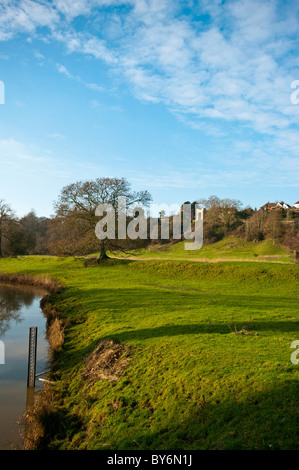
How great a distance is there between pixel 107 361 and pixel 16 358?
275 inches

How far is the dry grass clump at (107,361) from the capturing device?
10.1 m

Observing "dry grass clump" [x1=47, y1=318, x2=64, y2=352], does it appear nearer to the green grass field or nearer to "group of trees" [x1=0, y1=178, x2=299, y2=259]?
the green grass field

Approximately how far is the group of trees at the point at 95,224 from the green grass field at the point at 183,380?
2608 centimetres

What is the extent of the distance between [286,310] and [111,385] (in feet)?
32.4

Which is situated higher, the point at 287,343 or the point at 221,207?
the point at 221,207

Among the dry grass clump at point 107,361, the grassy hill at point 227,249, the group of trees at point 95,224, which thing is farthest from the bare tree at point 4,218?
the dry grass clump at point 107,361

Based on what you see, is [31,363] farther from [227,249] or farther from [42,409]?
[227,249]

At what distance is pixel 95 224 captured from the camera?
1738 inches

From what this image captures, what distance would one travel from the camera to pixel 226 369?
8.20m

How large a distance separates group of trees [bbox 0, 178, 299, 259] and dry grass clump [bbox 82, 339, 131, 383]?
105 feet

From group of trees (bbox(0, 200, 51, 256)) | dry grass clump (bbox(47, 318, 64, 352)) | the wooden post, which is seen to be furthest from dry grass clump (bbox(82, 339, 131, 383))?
group of trees (bbox(0, 200, 51, 256))

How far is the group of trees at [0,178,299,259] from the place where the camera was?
1730 inches
